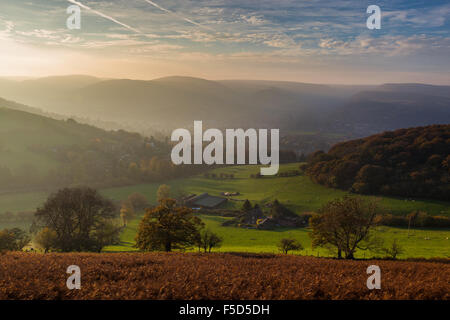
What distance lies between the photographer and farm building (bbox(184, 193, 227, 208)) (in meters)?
92.1

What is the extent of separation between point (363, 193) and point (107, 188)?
101m

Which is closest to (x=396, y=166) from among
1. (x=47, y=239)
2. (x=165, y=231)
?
(x=165, y=231)

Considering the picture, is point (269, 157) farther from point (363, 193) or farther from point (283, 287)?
point (283, 287)

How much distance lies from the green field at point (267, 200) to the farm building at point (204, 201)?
4253 mm

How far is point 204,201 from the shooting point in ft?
A: 313

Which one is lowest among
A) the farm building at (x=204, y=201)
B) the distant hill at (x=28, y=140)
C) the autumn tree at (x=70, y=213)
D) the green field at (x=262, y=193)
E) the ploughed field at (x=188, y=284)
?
the farm building at (x=204, y=201)

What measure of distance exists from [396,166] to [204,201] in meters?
64.3

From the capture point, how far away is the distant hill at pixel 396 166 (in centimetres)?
7600

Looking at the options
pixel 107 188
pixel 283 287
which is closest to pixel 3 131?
pixel 107 188

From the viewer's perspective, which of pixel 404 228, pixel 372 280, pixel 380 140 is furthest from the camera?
pixel 380 140

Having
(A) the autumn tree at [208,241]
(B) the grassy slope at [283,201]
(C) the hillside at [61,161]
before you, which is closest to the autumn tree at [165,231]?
(A) the autumn tree at [208,241]

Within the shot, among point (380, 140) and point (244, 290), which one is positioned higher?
point (380, 140)

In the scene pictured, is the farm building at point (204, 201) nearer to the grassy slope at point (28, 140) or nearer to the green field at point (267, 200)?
the green field at point (267, 200)

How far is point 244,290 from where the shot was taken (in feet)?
35.2
